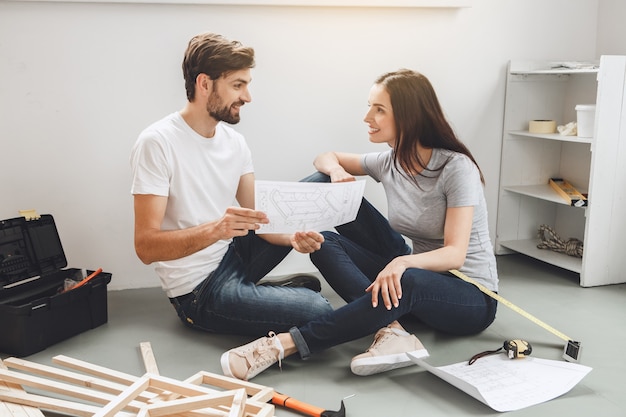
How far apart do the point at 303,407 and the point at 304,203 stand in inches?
26.0

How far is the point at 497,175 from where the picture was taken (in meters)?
3.54

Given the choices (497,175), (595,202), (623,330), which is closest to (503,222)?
Result: (497,175)

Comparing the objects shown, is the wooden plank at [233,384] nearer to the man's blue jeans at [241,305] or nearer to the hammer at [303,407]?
the hammer at [303,407]

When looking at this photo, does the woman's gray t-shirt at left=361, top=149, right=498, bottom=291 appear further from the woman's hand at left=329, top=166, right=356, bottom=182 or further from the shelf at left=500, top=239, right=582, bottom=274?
the shelf at left=500, top=239, right=582, bottom=274

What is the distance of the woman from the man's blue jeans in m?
0.12

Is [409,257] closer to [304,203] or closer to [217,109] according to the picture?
[304,203]

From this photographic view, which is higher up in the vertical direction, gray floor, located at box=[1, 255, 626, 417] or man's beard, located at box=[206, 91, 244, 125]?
man's beard, located at box=[206, 91, 244, 125]

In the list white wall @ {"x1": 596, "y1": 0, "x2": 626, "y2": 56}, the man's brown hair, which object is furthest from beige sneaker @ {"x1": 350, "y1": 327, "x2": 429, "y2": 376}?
white wall @ {"x1": 596, "y1": 0, "x2": 626, "y2": 56}

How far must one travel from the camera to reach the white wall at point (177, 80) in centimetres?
284

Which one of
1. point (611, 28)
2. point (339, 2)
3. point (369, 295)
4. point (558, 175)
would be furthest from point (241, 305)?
point (611, 28)

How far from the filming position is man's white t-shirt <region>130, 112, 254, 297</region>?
2238 mm

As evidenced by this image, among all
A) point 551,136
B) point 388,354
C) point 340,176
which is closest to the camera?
point 388,354

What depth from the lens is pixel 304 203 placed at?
2197 mm

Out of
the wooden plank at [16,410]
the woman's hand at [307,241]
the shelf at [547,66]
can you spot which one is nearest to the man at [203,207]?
the woman's hand at [307,241]
